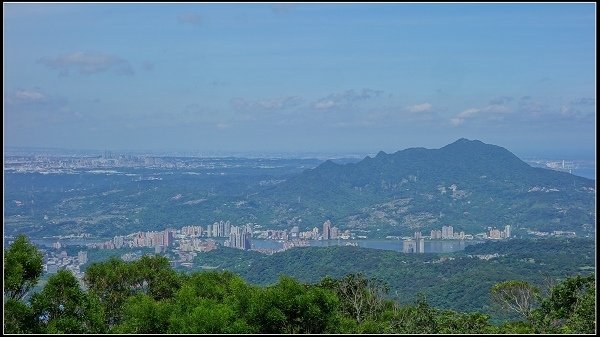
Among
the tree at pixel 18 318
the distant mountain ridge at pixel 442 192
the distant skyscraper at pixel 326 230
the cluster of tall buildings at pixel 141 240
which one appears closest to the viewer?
the tree at pixel 18 318

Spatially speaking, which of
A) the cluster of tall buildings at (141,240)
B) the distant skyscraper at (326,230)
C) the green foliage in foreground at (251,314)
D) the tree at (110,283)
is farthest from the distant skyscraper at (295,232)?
the green foliage in foreground at (251,314)

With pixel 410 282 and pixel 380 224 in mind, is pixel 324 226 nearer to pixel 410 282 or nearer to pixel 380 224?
A: pixel 380 224

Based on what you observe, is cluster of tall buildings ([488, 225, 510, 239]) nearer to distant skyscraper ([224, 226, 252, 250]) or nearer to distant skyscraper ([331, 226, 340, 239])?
distant skyscraper ([331, 226, 340, 239])

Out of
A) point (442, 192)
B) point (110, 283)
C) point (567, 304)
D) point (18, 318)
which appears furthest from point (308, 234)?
point (18, 318)

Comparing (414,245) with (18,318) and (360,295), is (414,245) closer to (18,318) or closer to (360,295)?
(360,295)

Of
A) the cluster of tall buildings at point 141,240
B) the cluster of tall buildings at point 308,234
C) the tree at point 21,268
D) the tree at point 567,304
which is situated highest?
the tree at point 21,268

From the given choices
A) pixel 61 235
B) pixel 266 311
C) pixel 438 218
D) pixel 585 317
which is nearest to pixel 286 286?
pixel 266 311

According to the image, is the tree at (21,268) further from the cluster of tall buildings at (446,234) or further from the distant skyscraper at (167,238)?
the cluster of tall buildings at (446,234)
